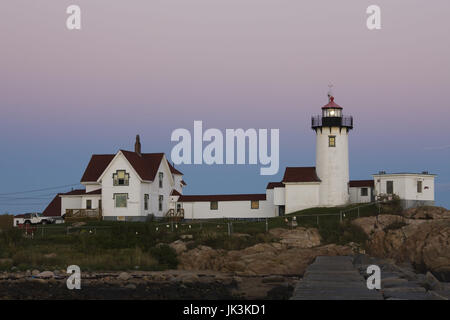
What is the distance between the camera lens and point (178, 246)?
140ft

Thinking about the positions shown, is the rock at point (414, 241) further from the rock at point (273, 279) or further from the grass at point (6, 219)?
the grass at point (6, 219)

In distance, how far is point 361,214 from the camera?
52844mm

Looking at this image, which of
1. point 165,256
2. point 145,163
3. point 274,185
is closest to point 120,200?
point 145,163

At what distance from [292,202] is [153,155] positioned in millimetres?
12873

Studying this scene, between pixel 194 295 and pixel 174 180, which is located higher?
pixel 174 180

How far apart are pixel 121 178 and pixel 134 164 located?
155 cm

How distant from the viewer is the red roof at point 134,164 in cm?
5912

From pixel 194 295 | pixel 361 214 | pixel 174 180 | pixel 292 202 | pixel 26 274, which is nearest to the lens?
pixel 194 295

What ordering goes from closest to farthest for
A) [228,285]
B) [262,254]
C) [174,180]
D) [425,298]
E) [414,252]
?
[425,298] → [228,285] → [262,254] → [414,252] → [174,180]

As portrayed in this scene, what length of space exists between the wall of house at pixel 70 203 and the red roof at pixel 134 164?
175cm

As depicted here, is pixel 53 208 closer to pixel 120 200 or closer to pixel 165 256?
pixel 120 200
